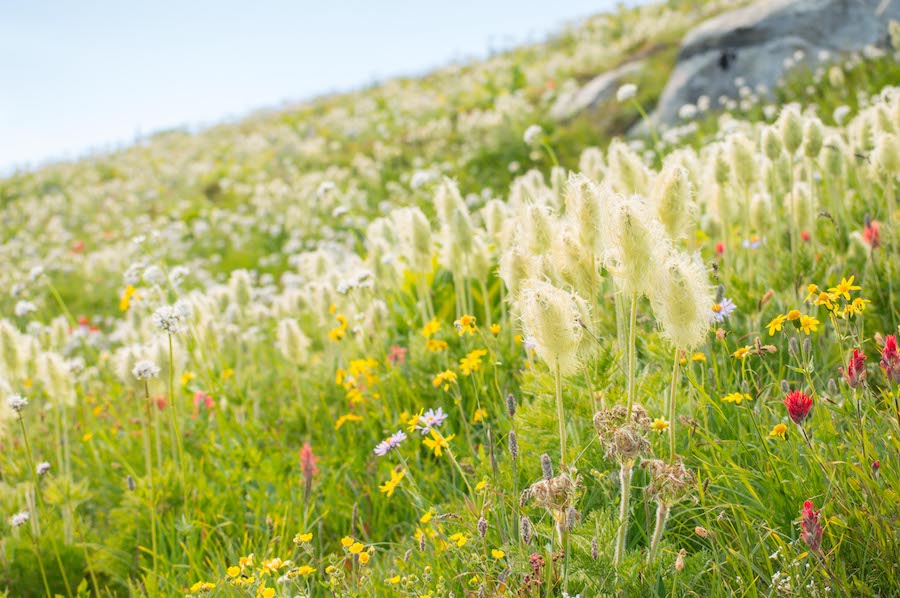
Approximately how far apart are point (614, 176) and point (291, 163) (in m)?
14.5

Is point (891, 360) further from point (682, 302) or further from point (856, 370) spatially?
point (682, 302)

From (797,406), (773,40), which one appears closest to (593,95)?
(773,40)

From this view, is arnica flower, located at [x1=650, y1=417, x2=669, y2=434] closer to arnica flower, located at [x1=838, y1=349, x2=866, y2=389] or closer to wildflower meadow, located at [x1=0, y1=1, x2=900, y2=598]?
wildflower meadow, located at [x1=0, y1=1, x2=900, y2=598]

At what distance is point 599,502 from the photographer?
210 cm

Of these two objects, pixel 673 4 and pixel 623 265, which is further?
pixel 673 4

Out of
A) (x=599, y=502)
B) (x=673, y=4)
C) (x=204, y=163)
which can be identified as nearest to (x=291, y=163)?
(x=204, y=163)

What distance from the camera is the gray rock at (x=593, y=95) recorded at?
12117 millimetres

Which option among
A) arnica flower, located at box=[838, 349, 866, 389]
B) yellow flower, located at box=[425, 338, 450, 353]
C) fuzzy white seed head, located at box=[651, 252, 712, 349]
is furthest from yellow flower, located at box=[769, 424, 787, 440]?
yellow flower, located at box=[425, 338, 450, 353]

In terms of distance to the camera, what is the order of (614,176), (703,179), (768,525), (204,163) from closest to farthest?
(768,525), (614,176), (703,179), (204,163)

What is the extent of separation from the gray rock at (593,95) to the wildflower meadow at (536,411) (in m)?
6.94

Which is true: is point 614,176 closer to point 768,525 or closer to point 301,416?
point 768,525

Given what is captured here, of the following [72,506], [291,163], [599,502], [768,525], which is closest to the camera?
[768,525]

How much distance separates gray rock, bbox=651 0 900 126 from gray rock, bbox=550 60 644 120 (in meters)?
1.74

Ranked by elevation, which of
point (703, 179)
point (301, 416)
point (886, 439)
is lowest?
point (301, 416)
